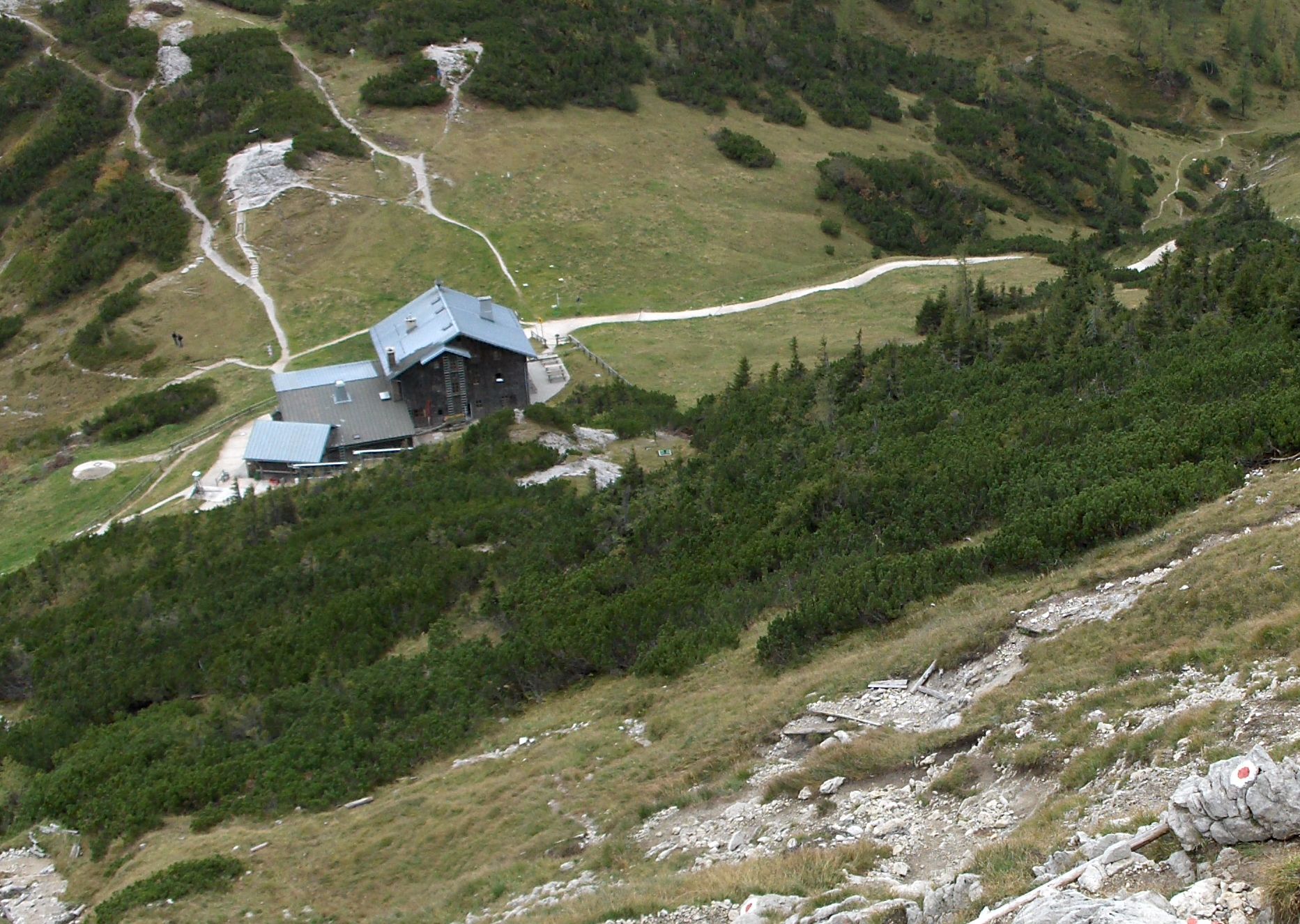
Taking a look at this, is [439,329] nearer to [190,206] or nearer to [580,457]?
[580,457]

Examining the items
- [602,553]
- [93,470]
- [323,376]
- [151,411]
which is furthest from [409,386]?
[602,553]

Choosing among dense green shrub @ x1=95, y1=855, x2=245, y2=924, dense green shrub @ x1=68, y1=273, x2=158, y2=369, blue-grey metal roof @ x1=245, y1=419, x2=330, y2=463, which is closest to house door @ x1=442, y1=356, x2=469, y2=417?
blue-grey metal roof @ x1=245, y1=419, x2=330, y2=463

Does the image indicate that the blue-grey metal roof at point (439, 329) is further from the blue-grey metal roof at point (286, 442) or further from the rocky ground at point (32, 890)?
the rocky ground at point (32, 890)

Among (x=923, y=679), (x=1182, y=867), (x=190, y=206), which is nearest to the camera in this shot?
(x=1182, y=867)

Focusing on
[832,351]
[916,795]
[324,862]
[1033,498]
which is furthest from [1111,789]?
[832,351]

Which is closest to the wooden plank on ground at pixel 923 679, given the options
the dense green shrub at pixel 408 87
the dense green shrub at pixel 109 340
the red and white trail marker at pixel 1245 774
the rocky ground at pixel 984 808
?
the rocky ground at pixel 984 808

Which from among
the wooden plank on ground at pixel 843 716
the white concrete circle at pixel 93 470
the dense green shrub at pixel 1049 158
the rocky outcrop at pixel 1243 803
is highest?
the rocky outcrop at pixel 1243 803

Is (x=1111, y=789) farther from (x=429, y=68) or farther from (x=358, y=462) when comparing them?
(x=429, y=68)
